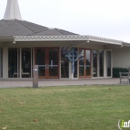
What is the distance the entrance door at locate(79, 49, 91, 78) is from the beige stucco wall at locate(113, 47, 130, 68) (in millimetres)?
4789

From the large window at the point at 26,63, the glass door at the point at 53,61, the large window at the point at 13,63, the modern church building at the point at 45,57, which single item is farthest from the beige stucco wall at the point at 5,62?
the glass door at the point at 53,61

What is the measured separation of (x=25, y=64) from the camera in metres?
21.0

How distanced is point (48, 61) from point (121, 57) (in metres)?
8.35

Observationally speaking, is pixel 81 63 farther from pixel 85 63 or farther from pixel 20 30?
pixel 20 30

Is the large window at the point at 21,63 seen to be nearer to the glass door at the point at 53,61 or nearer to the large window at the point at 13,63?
the large window at the point at 13,63

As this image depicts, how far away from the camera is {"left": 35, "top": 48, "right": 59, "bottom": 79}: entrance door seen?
20672 mm

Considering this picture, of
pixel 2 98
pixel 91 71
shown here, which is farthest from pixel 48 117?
pixel 91 71

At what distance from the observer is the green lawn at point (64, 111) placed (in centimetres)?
579

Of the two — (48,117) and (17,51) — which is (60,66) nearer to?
(17,51)

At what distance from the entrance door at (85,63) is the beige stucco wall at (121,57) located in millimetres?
4789

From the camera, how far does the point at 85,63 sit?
71.5ft

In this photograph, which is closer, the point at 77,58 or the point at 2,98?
the point at 2,98

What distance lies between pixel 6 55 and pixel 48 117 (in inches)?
593

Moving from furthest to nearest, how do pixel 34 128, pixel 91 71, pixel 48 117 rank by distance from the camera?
pixel 91 71 < pixel 48 117 < pixel 34 128
